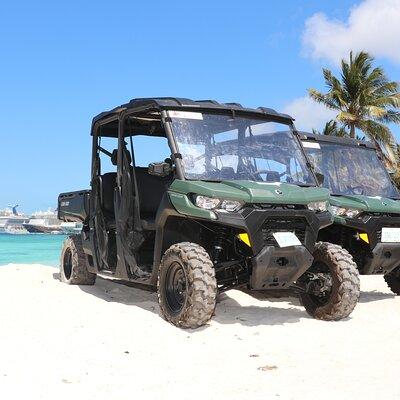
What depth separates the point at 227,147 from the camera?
687 centimetres

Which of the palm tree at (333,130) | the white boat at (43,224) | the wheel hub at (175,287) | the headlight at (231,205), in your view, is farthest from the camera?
the white boat at (43,224)

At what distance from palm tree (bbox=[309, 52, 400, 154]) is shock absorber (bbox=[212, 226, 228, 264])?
31578 mm

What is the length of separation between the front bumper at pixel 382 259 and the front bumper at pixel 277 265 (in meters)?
2.04

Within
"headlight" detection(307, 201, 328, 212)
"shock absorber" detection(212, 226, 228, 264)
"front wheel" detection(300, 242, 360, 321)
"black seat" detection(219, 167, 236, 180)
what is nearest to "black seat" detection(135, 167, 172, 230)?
"shock absorber" detection(212, 226, 228, 264)

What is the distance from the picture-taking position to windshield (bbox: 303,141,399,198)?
31.0ft

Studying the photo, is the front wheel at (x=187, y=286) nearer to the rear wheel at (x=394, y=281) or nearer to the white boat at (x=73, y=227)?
the white boat at (x=73, y=227)

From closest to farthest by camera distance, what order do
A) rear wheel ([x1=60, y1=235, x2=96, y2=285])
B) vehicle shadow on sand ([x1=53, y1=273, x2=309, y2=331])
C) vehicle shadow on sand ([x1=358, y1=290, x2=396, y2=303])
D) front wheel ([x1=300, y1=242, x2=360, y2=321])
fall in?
front wheel ([x1=300, y1=242, x2=360, y2=321]), vehicle shadow on sand ([x1=53, y1=273, x2=309, y2=331]), vehicle shadow on sand ([x1=358, y1=290, x2=396, y2=303]), rear wheel ([x1=60, y1=235, x2=96, y2=285])

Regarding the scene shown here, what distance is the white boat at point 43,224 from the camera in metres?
145

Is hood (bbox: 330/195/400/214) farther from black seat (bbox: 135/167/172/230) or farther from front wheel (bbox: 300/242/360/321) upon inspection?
black seat (bbox: 135/167/172/230)

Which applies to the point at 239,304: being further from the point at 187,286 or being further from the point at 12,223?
the point at 12,223

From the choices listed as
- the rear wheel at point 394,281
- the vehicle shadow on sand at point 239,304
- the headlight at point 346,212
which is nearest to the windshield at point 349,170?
the headlight at point 346,212

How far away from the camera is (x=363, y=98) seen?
126ft

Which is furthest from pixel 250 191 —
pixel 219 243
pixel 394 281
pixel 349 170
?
pixel 394 281

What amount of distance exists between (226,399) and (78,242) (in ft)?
19.5
